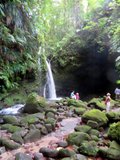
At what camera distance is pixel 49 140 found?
22.4 feet

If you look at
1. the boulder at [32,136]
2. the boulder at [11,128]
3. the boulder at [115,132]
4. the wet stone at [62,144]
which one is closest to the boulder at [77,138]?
the wet stone at [62,144]

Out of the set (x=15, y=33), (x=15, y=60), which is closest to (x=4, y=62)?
(x=15, y=60)

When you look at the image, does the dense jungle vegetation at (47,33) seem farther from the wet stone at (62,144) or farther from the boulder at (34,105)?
the wet stone at (62,144)

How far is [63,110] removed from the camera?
10.6 metres

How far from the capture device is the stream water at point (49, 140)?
571 cm

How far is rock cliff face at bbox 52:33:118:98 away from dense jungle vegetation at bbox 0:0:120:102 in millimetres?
89

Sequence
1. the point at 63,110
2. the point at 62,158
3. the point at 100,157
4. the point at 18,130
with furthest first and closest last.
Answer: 1. the point at 63,110
2. the point at 18,130
3. the point at 100,157
4. the point at 62,158

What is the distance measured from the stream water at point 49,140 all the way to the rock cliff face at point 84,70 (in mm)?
9197

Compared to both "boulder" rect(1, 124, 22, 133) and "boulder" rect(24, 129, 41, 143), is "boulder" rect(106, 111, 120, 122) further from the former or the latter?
"boulder" rect(1, 124, 22, 133)

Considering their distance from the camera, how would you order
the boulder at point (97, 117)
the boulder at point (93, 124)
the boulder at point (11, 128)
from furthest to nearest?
the boulder at point (97, 117) < the boulder at point (93, 124) < the boulder at point (11, 128)

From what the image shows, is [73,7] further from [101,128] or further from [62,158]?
[62,158]

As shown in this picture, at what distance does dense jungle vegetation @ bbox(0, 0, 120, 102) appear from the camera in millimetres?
7750

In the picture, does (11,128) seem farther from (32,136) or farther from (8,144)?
(8,144)

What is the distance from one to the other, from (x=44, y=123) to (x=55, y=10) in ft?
60.3
